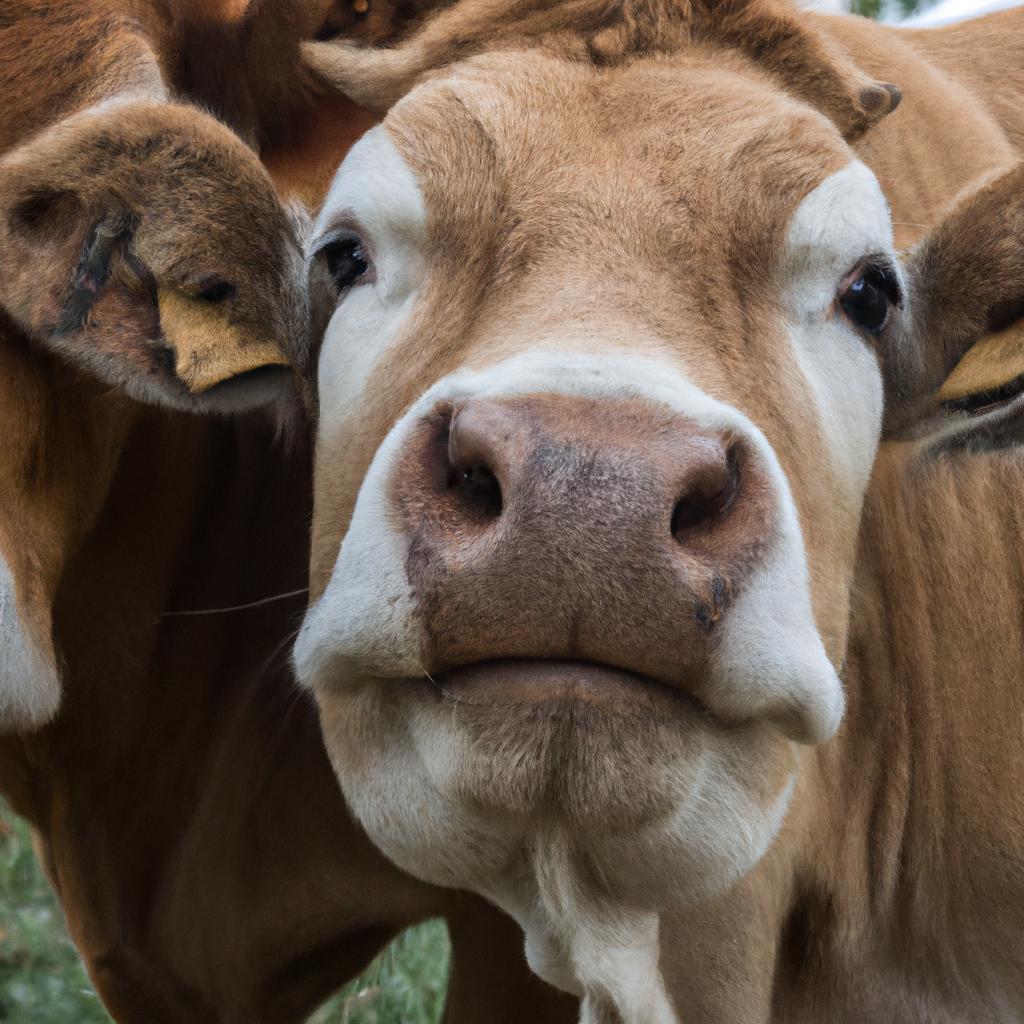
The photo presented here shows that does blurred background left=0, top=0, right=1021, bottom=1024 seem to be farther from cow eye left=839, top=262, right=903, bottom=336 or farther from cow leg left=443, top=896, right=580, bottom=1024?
cow eye left=839, top=262, right=903, bottom=336

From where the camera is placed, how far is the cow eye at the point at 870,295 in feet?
9.49

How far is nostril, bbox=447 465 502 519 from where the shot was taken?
2160 millimetres

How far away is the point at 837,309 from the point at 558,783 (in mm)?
1170

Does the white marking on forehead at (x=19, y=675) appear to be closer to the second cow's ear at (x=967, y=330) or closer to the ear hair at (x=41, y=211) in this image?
the ear hair at (x=41, y=211)

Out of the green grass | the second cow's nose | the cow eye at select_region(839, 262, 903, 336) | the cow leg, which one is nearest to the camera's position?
the second cow's nose

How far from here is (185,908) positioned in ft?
14.3

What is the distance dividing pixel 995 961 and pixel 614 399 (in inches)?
89.4

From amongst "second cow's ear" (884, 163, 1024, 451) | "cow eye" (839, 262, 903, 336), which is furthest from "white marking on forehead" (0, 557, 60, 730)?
"second cow's ear" (884, 163, 1024, 451)

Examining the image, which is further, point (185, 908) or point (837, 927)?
point (185, 908)

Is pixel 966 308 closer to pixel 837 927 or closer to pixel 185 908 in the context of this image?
pixel 837 927

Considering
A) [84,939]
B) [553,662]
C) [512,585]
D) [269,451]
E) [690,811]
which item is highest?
[512,585]

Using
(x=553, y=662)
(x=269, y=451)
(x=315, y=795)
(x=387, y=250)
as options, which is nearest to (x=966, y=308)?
(x=387, y=250)

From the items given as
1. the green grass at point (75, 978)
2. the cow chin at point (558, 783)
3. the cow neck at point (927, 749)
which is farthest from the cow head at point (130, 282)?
the green grass at point (75, 978)

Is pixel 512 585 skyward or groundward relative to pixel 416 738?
skyward
